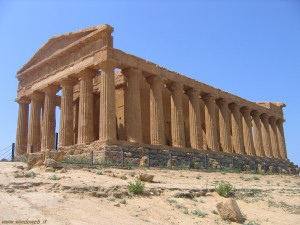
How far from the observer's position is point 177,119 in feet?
107

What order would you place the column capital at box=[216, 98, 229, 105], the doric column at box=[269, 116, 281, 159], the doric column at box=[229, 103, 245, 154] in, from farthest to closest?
the doric column at box=[269, 116, 281, 159]
the doric column at box=[229, 103, 245, 154]
the column capital at box=[216, 98, 229, 105]

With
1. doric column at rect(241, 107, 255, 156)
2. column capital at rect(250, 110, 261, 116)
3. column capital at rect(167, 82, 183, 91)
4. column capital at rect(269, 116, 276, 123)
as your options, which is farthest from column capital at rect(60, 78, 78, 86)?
column capital at rect(269, 116, 276, 123)

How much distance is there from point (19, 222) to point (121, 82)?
2501 centimetres

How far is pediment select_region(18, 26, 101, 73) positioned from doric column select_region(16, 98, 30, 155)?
12.0 ft

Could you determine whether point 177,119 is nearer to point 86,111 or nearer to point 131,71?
point 131,71

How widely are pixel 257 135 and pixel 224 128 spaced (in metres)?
7.70

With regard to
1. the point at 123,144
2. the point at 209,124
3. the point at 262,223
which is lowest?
A: the point at 262,223

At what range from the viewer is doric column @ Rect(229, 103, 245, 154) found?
40603mm

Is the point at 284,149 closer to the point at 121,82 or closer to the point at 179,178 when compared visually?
the point at 121,82

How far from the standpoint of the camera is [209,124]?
37.2m

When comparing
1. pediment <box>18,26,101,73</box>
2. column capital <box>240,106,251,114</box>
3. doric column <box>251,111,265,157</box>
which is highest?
pediment <box>18,26,101,73</box>

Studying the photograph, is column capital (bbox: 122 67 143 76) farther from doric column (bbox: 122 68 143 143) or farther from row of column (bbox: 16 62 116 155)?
row of column (bbox: 16 62 116 155)

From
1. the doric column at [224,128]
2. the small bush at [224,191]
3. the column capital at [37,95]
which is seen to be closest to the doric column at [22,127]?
the column capital at [37,95]

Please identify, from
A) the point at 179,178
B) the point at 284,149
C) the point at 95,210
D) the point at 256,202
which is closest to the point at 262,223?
the point at 256,202
